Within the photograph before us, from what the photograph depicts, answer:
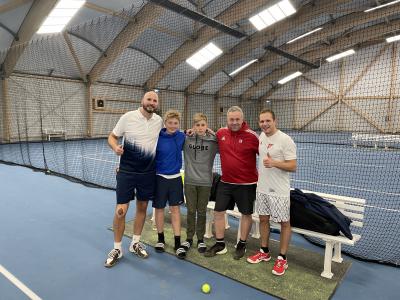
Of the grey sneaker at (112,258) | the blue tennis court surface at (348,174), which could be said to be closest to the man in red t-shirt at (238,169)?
the grey sneaker at (112,258)

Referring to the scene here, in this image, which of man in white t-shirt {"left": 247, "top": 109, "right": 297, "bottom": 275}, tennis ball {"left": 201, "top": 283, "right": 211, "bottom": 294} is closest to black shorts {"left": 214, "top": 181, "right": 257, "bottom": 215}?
man in white t-shirt {"left": 247, "top": 109, "right": 297, "bottom": 275}

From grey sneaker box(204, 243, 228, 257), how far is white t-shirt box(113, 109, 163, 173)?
1239 mm

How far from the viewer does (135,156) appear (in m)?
3.46

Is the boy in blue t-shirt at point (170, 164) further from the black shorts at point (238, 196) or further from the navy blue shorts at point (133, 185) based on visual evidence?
the black shorts at point (238, 196)

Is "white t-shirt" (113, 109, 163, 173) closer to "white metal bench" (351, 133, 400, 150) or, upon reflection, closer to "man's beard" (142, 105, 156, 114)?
"man's beard" (142, 105, 156, 114)

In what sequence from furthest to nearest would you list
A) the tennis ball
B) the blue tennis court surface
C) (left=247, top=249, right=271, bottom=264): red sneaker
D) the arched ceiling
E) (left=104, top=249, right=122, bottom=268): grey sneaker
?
the arched ceiling, the blue tennis court surface, (left=247, top=249, right=271, bottom=264): red sneaker, (left=104, top=249, right=122, bottom=268): grey sneaker, the tennis ball

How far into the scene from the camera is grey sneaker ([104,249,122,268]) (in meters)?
3.39

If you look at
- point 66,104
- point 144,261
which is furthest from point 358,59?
point 144,261

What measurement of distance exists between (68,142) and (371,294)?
15290mm

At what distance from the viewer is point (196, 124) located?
11.8 feet

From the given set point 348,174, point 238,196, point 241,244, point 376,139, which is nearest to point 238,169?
point 238,196

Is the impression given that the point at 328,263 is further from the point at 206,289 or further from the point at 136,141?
the point at 136,141

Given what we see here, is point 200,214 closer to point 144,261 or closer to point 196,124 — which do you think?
point 144,261

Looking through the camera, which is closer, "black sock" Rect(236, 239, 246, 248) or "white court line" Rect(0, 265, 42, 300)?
"white court line" Rect(0, 265, 42, 300)
